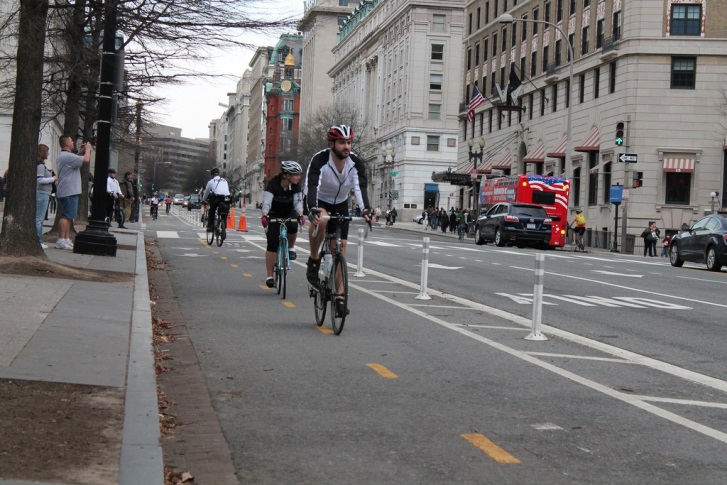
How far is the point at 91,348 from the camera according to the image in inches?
322

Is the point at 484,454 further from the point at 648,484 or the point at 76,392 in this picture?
the point at 76,392

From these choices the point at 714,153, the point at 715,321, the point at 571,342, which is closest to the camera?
the point at 571,342

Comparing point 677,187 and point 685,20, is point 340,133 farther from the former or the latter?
point 685,20

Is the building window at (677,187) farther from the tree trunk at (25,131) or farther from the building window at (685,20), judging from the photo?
the tree trunk at (25,131)

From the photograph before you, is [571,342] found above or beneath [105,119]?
beneath

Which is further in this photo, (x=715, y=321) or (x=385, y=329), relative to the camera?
(x=715, y=321)

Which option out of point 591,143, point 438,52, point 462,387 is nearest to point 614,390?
point 462,387

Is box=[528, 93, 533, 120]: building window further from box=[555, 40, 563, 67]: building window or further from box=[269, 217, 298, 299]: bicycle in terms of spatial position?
box=[269, 217, 298, 299]: bicycle

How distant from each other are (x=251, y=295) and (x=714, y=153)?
41810 millimetres

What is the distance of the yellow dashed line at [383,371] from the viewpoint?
27.0ft

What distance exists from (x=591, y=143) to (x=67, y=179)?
40.5 metres

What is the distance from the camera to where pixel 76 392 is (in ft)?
21.5

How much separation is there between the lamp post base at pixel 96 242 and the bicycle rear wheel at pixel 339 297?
894 centimetres

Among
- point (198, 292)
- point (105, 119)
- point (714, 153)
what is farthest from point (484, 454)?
point (714, 153)
